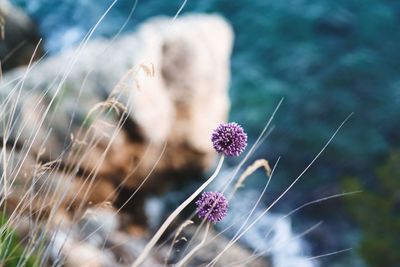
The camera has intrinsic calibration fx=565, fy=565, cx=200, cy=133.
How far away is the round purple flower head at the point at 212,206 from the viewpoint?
4.69 feet

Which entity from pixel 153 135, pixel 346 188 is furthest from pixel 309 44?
pixel 153 135

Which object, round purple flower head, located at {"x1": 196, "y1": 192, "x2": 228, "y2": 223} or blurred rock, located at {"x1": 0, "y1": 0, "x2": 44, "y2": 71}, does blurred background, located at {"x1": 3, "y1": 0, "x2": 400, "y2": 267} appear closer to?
blurred rock, located at {"x1": 0, "y1": 0, "x2": 44, "y2": 71}

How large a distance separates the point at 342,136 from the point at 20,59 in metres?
3.53

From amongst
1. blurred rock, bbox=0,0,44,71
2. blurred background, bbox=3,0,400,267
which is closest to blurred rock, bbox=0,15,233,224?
blurred background, bbox=3,0,400,267

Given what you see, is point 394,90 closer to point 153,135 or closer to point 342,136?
point 342,136

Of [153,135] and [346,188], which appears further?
[346,188]

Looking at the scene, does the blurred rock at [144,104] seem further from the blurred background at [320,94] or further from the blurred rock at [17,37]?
the blurred rock at [17,37]

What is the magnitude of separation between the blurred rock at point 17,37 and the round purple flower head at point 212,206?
4767 millimetres

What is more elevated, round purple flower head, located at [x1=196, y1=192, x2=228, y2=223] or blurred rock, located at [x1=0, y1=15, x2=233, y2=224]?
round purple flower head, located at [x1=196, y1=192, x2=228, y2=223]

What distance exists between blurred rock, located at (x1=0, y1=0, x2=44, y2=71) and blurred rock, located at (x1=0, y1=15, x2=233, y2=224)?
1.40 metres

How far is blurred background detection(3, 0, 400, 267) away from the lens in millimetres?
4660

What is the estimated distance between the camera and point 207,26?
18.0 feet

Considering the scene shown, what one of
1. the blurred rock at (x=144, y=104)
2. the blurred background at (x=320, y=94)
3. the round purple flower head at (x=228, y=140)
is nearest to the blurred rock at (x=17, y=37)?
the blurred background at (x=320, y=94)

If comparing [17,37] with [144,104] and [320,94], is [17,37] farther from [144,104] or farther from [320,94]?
[320,94]
